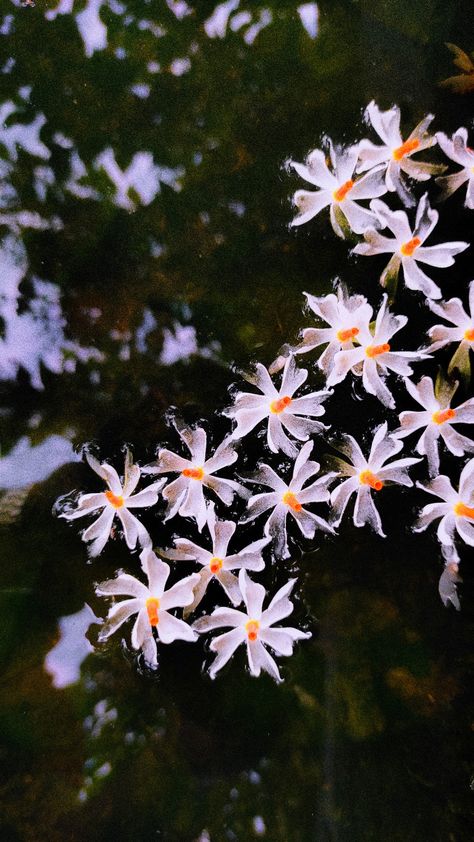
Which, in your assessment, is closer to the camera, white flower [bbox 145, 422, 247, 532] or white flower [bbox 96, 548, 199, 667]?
white flower [bbox 96, 548, 199, 667]

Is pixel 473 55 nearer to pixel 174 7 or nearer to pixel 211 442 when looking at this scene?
pixel 174 7

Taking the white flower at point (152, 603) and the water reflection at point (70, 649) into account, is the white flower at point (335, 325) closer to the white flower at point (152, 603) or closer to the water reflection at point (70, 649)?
the white flower at point (152, 603)

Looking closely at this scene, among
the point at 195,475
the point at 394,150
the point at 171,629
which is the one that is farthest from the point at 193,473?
the point at 394,150

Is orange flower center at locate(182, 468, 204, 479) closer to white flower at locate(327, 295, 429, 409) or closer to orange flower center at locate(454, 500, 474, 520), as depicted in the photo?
white flower at locate(327, 295, 429, 409)

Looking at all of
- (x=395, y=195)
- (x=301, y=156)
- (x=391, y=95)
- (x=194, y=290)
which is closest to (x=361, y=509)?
(x=194, y=290)

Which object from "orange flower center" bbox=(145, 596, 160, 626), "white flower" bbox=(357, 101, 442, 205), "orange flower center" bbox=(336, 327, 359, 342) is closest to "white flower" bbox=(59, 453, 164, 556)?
"orange flower center" bbox=(145, 596, 160, 626)

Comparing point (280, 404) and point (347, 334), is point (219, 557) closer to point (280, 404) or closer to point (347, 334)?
point (280, 404)

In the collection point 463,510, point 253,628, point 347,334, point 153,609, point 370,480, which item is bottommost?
point 253,628
